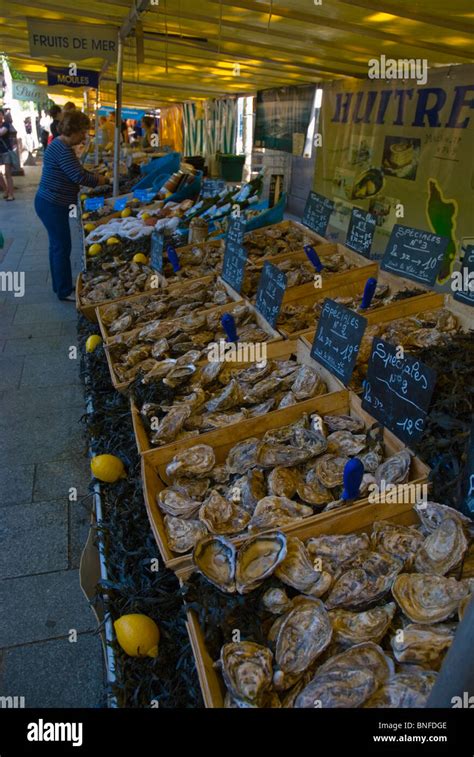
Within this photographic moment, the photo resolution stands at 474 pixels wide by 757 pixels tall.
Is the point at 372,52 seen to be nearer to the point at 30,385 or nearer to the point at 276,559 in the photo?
the point at 30,385

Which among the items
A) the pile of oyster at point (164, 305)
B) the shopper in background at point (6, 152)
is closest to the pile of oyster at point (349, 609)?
the pile of oyster at point (164, 305)

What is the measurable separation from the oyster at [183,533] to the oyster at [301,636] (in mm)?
400

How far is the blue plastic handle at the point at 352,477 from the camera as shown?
156cm

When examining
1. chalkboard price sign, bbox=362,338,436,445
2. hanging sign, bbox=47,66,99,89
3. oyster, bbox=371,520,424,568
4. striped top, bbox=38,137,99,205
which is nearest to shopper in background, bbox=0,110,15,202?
hanging sign, bbox=47,66,99,89

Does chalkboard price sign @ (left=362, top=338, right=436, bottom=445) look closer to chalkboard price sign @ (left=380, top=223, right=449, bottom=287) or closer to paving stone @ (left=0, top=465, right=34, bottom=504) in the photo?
chalkboard price sign @ (left=380, top=223, right=449, bottom=287)

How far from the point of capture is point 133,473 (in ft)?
7.29

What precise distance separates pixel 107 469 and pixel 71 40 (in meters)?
5.15

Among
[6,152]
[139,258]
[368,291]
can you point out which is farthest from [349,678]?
[6,152]

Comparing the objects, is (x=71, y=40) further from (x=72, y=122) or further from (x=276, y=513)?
(x=276, y=513)

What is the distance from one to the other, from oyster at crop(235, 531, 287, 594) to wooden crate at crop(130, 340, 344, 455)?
635mm

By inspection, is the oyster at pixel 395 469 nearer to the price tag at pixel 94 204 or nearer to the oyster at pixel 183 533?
the oyster at pixel 183 533

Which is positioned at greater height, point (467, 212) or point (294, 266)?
point (467, 212)

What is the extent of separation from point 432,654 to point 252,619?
0.46 m
